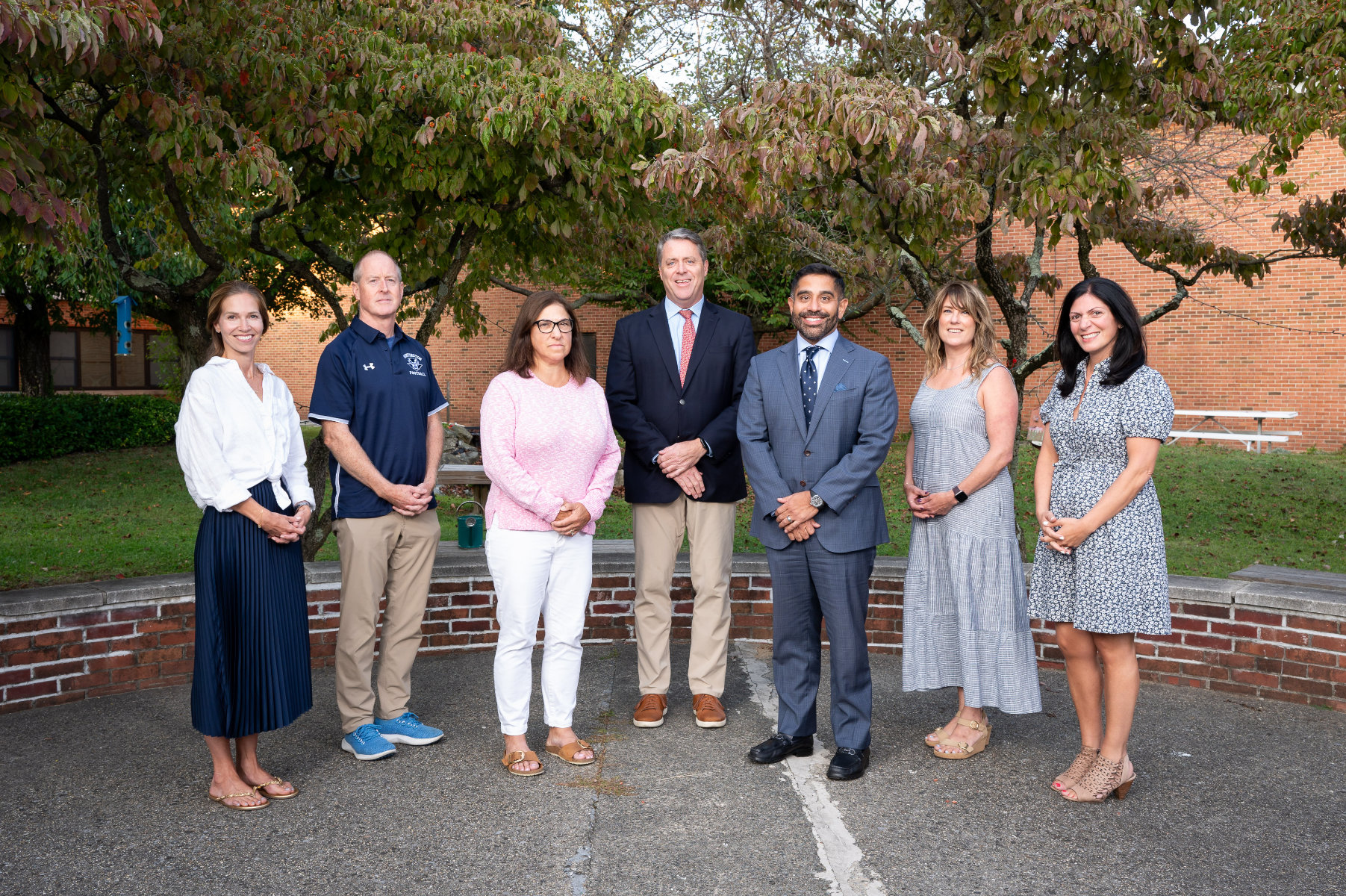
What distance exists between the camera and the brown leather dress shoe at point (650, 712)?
462 cm

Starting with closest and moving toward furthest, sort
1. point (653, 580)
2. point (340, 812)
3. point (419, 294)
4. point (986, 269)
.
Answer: point (340, 812) → point (653, 580) → point (986, 269) → point (419, 294)

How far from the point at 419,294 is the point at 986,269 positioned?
6.21 metres

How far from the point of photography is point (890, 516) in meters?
11.3

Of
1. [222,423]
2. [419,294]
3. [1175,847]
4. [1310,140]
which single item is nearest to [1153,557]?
[1175,847]

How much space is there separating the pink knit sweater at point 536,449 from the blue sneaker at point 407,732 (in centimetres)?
102

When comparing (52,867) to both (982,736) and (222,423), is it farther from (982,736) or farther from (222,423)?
(982,736)

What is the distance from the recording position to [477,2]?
268 inches

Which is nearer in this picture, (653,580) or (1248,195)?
(653,580)

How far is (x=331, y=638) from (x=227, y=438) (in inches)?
80.4

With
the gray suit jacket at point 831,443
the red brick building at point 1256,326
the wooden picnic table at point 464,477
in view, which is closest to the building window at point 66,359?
the wooden picnic table at point 464,477

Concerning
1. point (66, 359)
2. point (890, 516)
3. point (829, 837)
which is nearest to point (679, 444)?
point (829, 837)

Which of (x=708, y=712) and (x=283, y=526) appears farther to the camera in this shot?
(x=708, y=712)

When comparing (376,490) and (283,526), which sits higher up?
(376,490)

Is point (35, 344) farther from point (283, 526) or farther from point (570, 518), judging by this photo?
point (570, 518)
